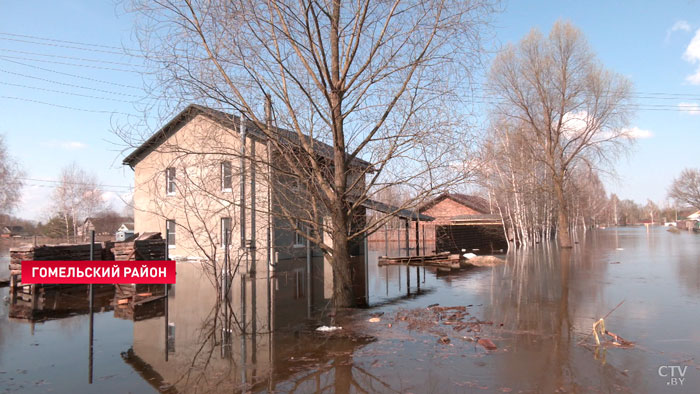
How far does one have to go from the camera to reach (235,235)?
20703 mm

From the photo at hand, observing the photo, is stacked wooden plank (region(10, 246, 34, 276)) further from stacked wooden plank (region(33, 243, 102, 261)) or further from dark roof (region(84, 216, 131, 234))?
dark roof (region(84, 216, 131, 234))

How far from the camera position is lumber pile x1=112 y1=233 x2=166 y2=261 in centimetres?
1294

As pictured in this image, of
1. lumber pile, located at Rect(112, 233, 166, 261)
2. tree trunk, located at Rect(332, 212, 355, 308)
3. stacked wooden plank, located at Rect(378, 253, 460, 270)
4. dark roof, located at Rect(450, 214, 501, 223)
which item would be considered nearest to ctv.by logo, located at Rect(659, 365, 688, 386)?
tree trunk, located at Rect(332, 212, 355, 308)

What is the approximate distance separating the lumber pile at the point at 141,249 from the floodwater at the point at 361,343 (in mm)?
1227

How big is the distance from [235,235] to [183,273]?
372 cm

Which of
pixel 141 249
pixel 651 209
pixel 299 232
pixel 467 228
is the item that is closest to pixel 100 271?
pixel 141 249

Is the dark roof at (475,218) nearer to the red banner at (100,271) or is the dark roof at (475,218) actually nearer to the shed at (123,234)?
the shed at (123,234)

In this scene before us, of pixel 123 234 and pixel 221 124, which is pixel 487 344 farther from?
pixel 123 234

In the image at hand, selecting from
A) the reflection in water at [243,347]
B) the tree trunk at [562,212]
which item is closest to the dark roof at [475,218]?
the tree trunk at [562,212]

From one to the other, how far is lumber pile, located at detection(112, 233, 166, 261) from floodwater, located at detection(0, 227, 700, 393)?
1227 mm

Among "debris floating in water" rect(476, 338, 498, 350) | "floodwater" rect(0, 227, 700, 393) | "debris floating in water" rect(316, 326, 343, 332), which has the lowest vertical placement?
"floodwater" rect(0, 227, 700, 393)

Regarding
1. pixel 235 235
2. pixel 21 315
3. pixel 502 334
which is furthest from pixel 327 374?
pixel 235 235

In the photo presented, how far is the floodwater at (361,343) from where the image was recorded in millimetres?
5271

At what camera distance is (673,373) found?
546 centimetres
